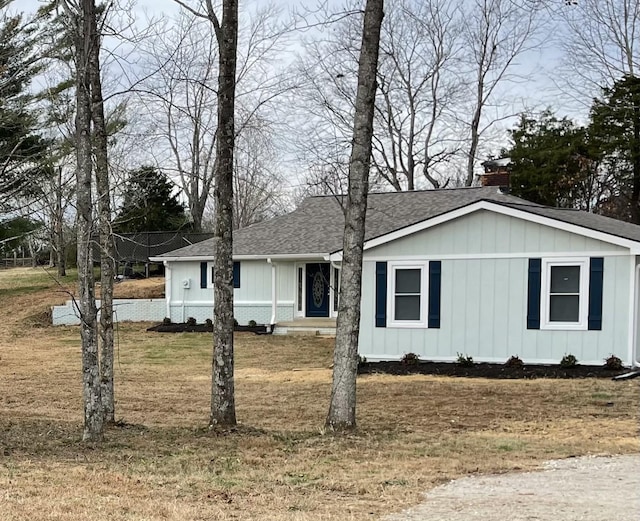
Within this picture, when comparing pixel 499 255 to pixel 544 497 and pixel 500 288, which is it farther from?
pixel 544 497

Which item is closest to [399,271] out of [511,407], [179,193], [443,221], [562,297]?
[443,221]

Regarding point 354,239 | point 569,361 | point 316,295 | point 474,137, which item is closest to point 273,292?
point 316,295

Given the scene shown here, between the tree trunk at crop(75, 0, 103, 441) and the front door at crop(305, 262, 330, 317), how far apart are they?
15.6m

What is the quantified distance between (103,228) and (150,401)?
422 centimetres

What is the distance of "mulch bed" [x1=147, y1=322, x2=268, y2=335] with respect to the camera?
22734 mm

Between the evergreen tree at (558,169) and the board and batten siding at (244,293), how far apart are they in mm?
13881

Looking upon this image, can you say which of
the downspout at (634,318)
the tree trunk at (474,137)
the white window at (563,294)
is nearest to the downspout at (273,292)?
the white window at (563,294)

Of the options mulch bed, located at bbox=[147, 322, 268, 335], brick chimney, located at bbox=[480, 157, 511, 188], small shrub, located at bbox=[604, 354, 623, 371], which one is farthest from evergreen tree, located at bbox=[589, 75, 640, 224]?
small shrub, located at bbox=[604, 354, 623, 371]

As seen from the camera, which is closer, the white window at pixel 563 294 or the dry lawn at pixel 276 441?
the dry lawn at pixel 276 441

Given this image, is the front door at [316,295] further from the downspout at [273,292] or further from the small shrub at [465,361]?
the small shrub at [465,361]

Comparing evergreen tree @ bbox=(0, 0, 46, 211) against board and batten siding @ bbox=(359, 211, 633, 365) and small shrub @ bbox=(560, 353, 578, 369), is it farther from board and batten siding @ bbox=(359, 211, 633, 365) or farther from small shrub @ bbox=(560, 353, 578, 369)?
→ small shrub @ bbox=(560, 353, 578, 369)

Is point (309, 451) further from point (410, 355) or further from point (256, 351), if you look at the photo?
point (256, 351)

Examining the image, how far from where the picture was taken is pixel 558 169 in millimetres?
31250

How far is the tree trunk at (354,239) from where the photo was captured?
844 cm
